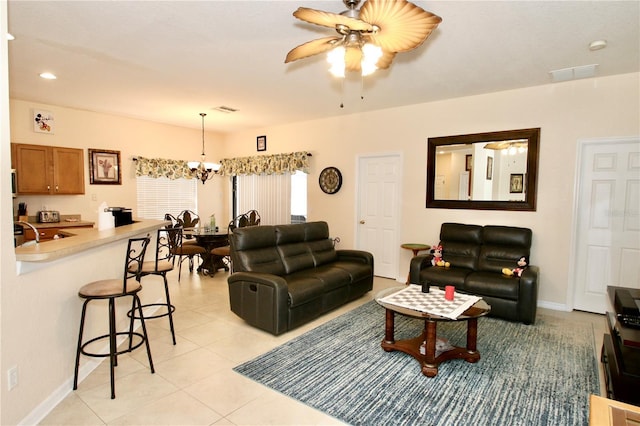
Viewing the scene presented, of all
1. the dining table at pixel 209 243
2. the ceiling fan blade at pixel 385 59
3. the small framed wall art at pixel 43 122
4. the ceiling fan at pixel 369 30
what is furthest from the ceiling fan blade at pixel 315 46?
the small framed wall art at pixel 43 122

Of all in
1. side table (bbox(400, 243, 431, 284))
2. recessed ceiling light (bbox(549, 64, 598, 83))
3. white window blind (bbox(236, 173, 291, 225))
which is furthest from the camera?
white window blind (bbox(236, 173, 291, 225))

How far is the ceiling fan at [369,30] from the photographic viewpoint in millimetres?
1816

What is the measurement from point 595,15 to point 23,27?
14.4 ft

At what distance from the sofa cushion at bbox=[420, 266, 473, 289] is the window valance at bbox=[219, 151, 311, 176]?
306 cm

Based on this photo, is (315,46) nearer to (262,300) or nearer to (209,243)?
(262,300)

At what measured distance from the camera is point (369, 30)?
2.01 metres

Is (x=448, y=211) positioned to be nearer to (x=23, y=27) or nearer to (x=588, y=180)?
(x=588, y=180)

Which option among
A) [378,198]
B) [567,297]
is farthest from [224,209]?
[567,297]

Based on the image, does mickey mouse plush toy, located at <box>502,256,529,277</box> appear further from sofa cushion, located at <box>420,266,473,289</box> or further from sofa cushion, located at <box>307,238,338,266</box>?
sofa cushion, located at <box>307,238,338,266</box>

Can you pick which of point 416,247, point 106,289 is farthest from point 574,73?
point 106,289

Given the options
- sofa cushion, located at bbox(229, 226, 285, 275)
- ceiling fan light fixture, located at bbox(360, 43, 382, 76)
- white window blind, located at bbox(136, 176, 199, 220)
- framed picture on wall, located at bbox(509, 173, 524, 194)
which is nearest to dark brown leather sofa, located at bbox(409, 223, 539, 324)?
framed picture on wall, located at bbox(509, 173, 524, 194)

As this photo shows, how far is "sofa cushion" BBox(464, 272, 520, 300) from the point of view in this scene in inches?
141

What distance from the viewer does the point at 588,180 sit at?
392 centimetres

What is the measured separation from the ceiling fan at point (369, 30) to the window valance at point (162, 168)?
193 inches
